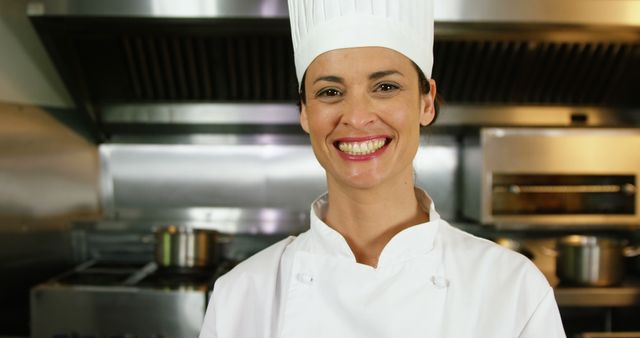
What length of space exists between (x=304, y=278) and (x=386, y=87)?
0.46 m

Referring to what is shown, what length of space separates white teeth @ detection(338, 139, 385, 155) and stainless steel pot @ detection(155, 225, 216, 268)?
2.05 metres

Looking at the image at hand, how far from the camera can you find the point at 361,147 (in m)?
1.25

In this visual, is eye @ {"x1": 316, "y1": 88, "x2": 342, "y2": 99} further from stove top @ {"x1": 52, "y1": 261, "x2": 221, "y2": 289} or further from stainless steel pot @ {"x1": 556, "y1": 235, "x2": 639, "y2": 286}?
stainless steel pot @ {"x1": 556, "y1": 235, "x2": 639, "y2": 286}

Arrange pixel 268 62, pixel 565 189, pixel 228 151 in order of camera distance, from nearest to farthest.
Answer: pixel 565 189
pixel 268 62
pixel 228 151

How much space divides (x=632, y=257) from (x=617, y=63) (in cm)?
112

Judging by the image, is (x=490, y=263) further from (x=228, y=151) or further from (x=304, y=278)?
(x=228, y=151)

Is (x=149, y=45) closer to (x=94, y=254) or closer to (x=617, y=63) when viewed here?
(x=94, y=254)

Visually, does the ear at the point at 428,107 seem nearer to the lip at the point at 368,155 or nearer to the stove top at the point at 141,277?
the lip at the point at 368,155

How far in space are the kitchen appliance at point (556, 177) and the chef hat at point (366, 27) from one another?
1987mm

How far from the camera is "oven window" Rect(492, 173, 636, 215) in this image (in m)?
3.26

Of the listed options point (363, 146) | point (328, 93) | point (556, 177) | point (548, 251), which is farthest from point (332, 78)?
point (548, 251)

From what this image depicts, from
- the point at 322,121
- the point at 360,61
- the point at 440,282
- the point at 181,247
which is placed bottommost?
the point at 181,247

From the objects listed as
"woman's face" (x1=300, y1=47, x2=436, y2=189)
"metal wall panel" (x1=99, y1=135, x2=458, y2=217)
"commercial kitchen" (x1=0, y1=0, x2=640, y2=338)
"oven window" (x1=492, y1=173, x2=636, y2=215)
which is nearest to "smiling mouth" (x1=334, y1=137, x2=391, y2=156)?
"woman's face" (x1=300, y1=47, x2=436, y2=189)

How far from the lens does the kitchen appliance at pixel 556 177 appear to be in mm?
3195
